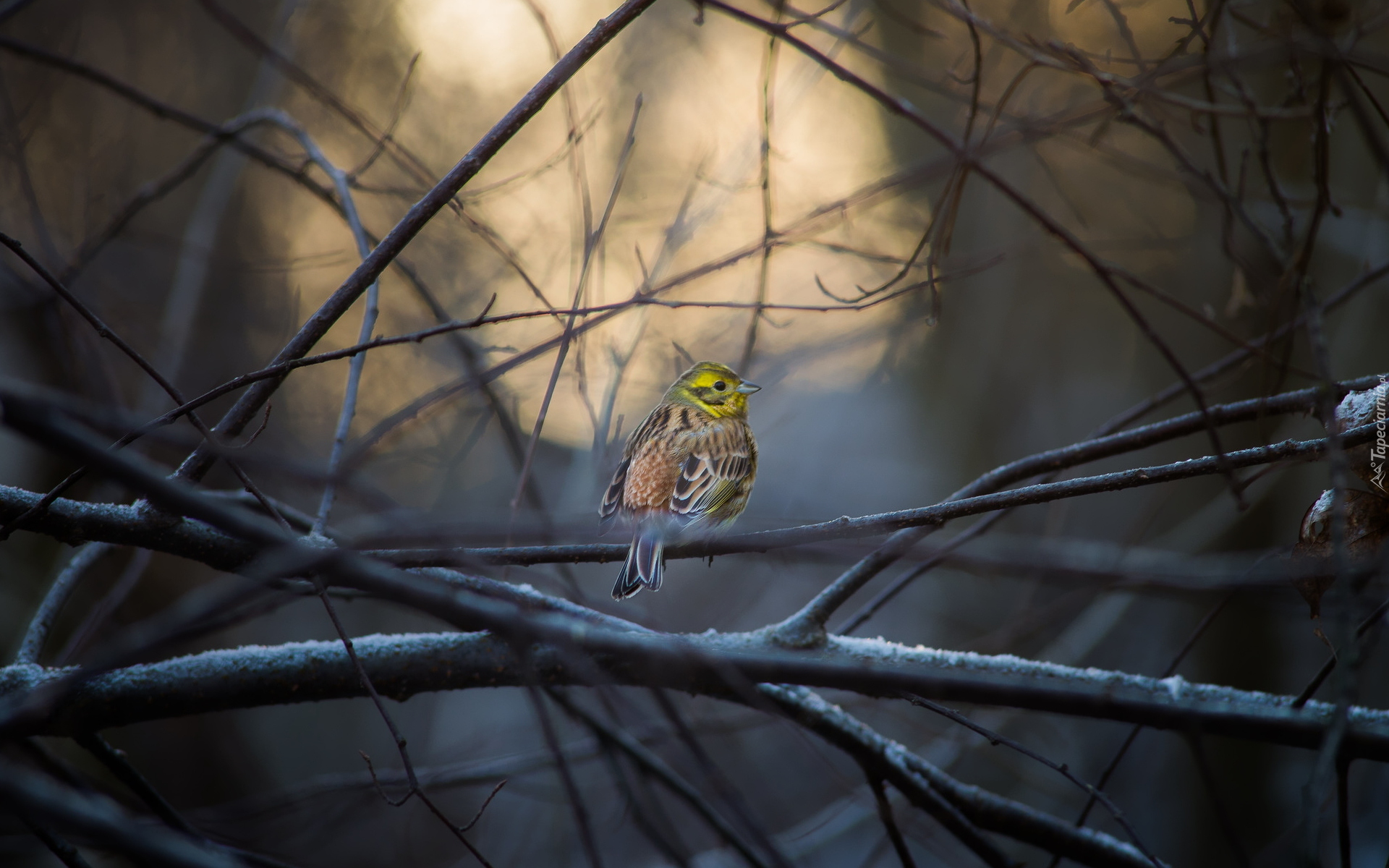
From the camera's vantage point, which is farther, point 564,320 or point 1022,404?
point 1022,404

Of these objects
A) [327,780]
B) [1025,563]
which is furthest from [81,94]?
[1025,563]

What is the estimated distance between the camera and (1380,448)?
2078mm

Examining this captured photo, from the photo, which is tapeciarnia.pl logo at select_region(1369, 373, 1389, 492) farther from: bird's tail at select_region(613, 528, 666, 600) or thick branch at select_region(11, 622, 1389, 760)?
bird's tail at select_region(613, 528, 666, 600)

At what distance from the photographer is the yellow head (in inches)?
195

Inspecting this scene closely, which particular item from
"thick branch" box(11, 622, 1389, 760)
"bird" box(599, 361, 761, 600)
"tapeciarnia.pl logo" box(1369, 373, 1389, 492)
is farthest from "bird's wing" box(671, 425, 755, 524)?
"tapeciarnia.pl logo" box(1369, 373, 1389, 492)

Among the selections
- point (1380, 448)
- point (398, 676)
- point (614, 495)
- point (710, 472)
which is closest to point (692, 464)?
point (710, 472)

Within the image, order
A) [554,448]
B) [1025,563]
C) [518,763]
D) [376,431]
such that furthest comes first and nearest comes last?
[554,448] → [518,763] → [376,431] → [1025,563]

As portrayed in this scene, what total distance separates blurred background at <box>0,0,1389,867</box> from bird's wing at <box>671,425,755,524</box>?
40 centimetres

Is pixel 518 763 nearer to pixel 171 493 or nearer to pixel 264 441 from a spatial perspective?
pixel 264 441

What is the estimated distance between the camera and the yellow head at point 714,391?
16.2 feet

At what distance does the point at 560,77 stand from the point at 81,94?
838 cm

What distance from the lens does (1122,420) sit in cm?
285

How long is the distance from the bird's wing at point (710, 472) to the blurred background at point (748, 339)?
0.40 m

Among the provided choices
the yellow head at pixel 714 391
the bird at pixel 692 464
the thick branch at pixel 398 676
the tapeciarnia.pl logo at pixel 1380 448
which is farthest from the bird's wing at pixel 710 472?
the tapeciarnia.pl logo at pixel 1380 448
